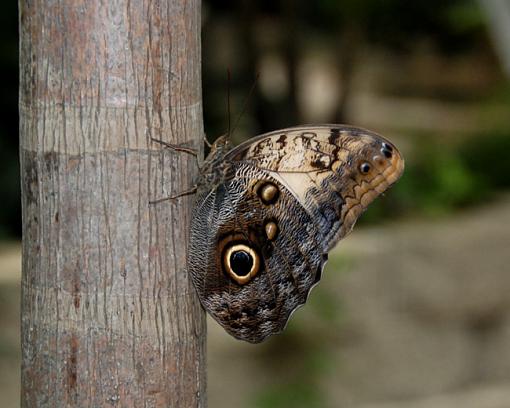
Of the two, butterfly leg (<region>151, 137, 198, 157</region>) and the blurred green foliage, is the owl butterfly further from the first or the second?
the blurred green foliage

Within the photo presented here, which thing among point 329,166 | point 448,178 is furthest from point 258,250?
point 448,178

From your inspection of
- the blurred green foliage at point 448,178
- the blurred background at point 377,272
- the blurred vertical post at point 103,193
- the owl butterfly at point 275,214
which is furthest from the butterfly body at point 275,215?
the blurred green foliage at point 448,178

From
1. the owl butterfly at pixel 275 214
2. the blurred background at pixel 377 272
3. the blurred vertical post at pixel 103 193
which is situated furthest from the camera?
the blurred background at pixel 377 272

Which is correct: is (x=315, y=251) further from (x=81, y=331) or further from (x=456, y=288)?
(x=456, y=288)

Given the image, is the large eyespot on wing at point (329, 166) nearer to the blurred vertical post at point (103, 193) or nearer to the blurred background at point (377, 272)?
the blurred vertical post at point (103, 193)

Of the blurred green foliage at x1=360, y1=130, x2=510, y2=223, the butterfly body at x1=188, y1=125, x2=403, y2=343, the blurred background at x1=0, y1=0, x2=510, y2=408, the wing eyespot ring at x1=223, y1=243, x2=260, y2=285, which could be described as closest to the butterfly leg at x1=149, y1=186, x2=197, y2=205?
the butterfly body at x1=188, y1=125, x2=403, y2=343

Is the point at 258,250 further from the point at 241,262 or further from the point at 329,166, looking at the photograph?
the point at 329,166
